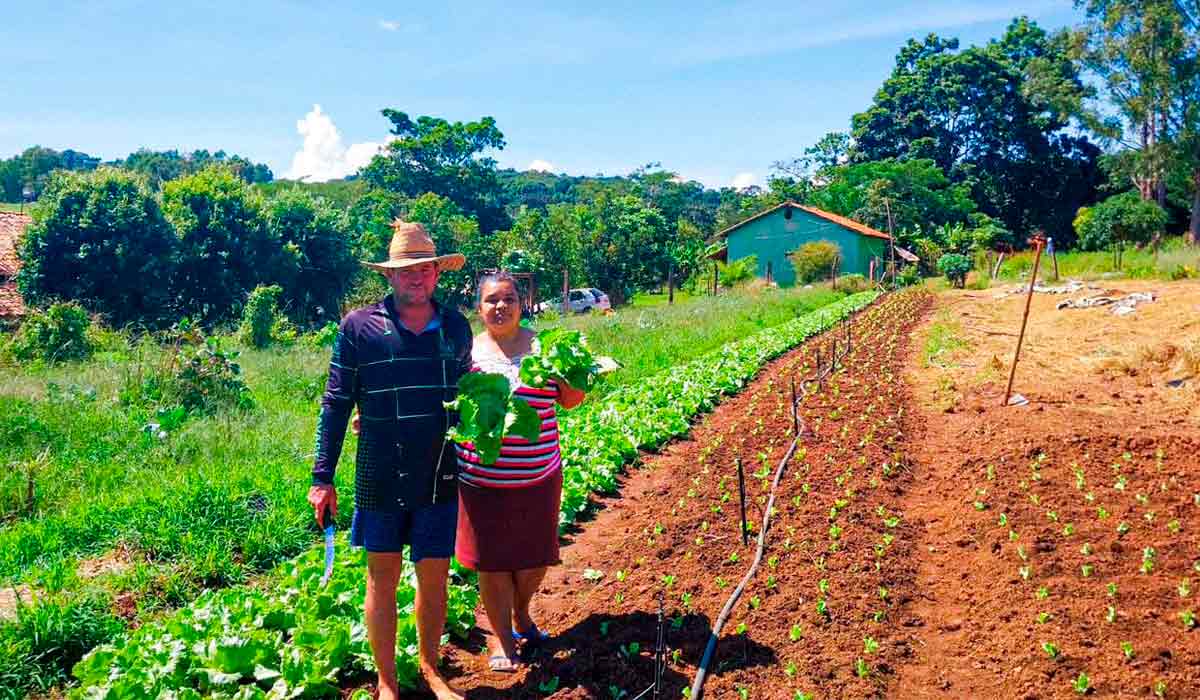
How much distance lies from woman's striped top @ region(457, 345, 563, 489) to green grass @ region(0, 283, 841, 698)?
2026 mm

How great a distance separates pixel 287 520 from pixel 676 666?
2893 millimetres

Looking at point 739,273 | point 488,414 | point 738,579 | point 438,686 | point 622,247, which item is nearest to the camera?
point 488,414

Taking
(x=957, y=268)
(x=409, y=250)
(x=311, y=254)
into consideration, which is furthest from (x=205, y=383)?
(x=957, y=268)

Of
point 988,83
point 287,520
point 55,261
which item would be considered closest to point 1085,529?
point 287,520

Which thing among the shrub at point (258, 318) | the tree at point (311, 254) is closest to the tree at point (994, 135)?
the tree at point (311, 254)

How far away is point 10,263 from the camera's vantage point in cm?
1945

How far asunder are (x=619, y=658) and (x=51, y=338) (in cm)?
1324

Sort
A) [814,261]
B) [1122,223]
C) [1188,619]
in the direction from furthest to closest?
[814,261] < [1122,223] < [1188,619]

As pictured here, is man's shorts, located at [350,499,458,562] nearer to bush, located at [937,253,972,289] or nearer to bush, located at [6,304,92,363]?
bush, located at [6,304,92,363]

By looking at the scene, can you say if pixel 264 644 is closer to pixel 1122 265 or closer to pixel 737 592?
pixel 737 592

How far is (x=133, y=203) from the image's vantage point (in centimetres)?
1941

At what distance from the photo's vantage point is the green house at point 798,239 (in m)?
36.1

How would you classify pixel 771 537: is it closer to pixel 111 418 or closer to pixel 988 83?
pixel 111 418

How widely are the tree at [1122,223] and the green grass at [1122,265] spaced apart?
0.97m
